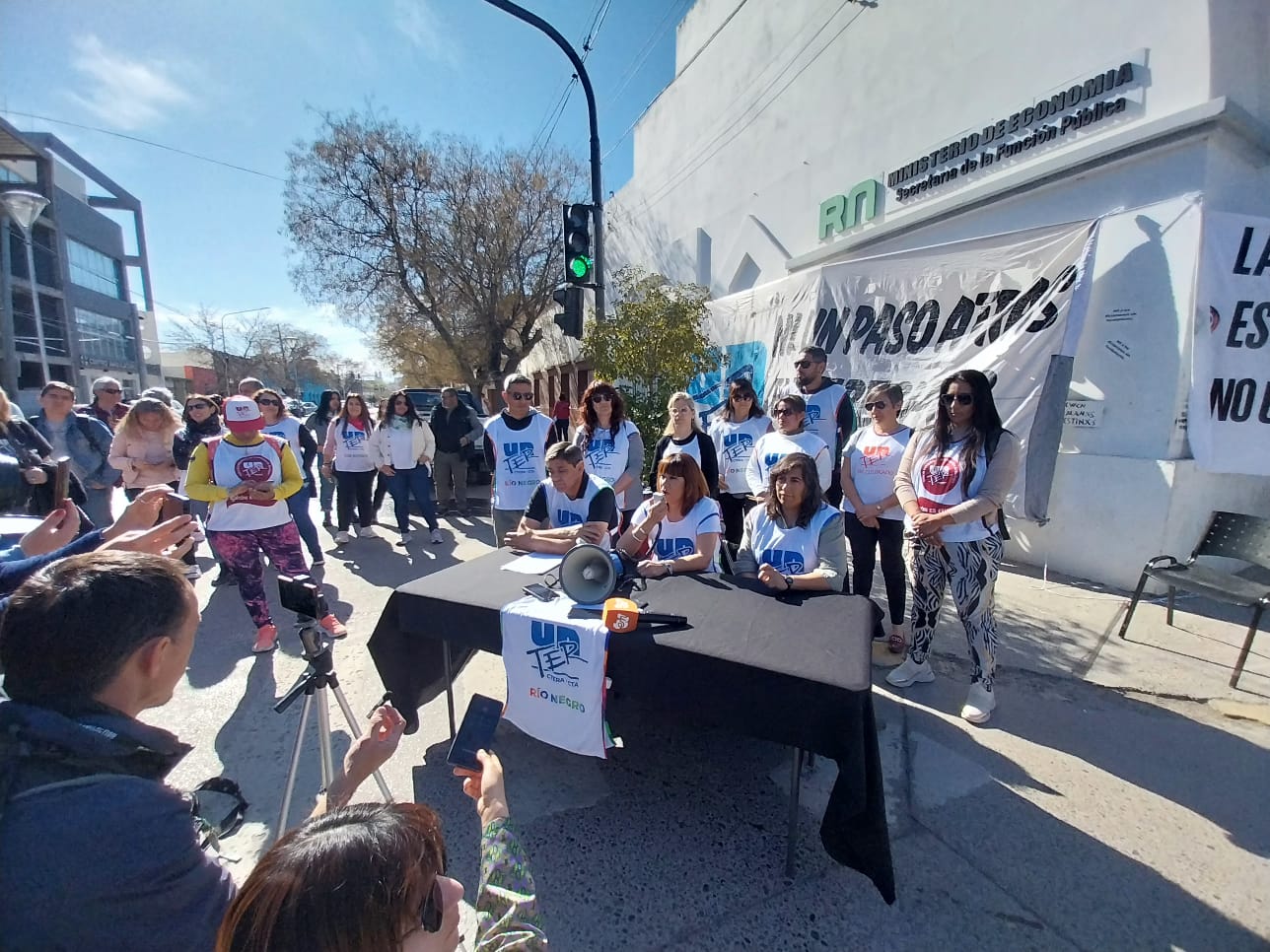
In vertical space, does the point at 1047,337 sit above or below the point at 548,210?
below

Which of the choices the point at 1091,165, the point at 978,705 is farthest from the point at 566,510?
the point at 1091,165

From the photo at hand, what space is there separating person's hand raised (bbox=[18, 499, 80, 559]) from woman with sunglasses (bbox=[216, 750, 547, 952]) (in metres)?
2.23

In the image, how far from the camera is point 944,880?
6.36 feet

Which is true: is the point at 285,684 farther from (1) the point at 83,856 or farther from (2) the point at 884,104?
(2) the point at 884,104

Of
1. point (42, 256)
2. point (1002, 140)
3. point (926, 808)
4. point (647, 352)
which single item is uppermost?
point (42, 256)

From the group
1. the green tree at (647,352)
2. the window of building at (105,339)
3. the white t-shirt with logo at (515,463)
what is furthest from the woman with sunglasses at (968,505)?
the window of building at (105,339)

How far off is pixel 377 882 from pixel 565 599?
1.59 meters

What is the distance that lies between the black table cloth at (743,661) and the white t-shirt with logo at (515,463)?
4.95 feet

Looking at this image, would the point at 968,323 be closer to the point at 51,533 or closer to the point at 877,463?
the point at 877,463

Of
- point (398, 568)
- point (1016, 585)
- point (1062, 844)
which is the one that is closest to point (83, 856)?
point (1062, 844)

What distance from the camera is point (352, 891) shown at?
0.71 m

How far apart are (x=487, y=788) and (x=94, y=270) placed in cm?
5141

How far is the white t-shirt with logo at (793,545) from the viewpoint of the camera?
9.04 ft

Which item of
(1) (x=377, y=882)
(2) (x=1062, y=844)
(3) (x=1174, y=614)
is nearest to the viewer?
(1) (x=377, y=882)
